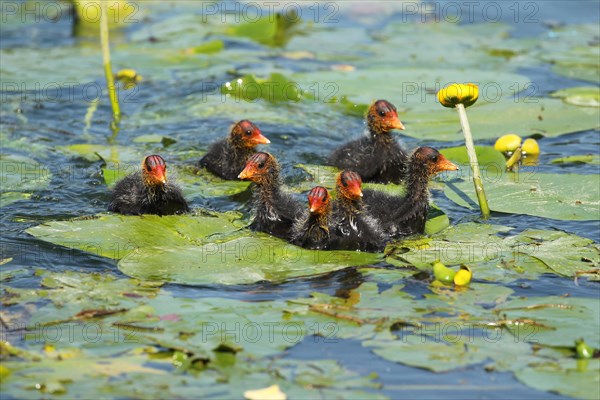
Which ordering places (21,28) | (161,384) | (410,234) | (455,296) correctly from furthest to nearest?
(21,28)
(410,234)
(455,296)
(161,384)

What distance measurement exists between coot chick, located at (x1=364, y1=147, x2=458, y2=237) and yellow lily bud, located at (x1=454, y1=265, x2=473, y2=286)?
117 centimetres

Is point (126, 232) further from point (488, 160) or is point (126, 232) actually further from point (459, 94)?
point (488, 160)

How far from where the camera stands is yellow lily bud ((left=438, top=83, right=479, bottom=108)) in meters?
6.86

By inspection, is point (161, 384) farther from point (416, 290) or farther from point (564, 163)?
point (564, 163)

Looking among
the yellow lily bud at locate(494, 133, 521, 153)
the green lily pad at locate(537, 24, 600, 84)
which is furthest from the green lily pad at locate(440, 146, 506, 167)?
the green lily pad at locate(537, 24, 600, 84)

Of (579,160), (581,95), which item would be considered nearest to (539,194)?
(579,160)

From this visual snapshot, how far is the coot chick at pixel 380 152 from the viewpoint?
852 cm

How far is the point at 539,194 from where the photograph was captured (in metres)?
7.64

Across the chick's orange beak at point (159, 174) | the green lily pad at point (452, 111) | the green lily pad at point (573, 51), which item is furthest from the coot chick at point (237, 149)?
the green lily pad at point (573, 51)

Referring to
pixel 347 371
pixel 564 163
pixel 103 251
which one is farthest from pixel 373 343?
pixel 564 163

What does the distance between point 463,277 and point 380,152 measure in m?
2.64

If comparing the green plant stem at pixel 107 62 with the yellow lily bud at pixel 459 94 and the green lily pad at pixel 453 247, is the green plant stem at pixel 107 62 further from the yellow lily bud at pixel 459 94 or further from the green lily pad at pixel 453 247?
the green lily pad at pixel 453 247

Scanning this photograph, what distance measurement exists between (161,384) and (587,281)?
289cm

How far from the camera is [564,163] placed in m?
8.89
